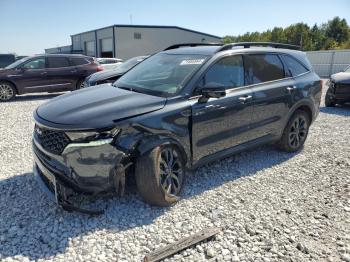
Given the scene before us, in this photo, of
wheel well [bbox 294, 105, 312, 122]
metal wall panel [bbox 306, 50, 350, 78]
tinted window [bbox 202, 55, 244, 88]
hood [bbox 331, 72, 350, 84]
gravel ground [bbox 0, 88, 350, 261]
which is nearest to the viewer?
gravel ground [bbox 0, 88, 350, 261]

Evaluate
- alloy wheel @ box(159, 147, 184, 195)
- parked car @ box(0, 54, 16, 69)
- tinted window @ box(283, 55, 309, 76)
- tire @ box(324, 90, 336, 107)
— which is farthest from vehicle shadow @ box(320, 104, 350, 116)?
parked car @ box(0, 54, 16, 69)

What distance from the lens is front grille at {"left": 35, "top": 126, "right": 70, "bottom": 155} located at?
3102 millimetres

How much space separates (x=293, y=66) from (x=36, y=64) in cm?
987

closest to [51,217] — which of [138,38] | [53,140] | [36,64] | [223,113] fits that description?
[53,140]

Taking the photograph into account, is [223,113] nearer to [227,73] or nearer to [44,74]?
[227,73]

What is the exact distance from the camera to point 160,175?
3.45 metres

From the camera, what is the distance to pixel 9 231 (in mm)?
3072

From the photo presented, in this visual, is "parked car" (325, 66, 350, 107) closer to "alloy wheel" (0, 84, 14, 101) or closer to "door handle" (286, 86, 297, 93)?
"door handle" (286, 86, 297, 93)

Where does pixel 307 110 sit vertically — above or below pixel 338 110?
above

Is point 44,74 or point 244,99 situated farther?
point 44,74

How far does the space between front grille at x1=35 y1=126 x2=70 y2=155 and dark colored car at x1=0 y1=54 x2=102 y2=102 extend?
9.39 meters

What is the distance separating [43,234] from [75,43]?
47.2 m

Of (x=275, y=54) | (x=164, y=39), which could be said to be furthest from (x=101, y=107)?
(x=164, y=39)

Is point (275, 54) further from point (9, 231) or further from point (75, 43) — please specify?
point (75, 43)
